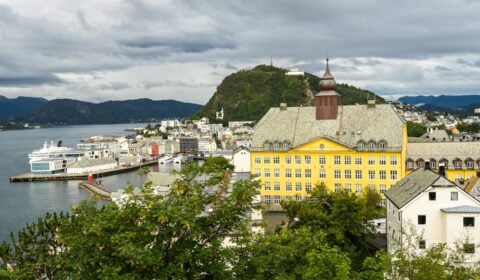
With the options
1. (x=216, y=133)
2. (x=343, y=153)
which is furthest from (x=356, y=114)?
(x=216, y=133)

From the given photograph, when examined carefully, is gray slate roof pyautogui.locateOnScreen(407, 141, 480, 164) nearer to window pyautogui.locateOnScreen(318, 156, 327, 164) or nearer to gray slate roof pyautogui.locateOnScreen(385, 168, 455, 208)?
window pyautogui.locateOnScreen(318, 156, 327, 164)

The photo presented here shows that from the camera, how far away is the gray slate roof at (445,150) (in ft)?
138

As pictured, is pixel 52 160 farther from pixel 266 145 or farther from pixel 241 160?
pixel 266 145

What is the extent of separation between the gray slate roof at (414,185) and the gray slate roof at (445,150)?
610 inches

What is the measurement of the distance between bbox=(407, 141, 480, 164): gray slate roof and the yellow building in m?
1.28

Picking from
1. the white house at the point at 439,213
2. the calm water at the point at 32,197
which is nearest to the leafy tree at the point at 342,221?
the white house at the point at 439,213

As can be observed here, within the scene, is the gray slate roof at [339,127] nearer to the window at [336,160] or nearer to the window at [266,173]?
the window at [336,160]

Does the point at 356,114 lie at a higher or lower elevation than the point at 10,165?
higher

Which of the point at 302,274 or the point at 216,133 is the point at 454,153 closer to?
the point at 302,274

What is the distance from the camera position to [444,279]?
11383 millimetres

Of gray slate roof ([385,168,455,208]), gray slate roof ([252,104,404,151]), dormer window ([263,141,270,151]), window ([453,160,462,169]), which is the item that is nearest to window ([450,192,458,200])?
gray slate roof ([385,168,455,208])

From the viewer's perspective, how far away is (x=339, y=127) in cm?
4434

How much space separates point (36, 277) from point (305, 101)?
169 metres

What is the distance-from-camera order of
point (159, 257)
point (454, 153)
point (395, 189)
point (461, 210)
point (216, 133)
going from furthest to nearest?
point (216, 133), point (454, 153), point (395, 189), point (461, 210), point (159, 257)
